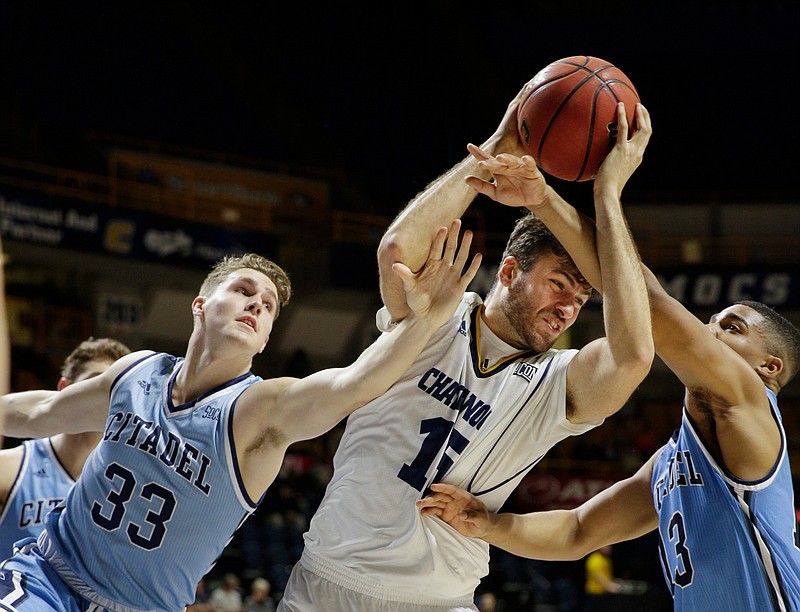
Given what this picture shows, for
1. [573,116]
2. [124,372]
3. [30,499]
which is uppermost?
[573,116]

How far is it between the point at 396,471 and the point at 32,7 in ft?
58.8

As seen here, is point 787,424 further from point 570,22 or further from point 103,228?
point 103,228

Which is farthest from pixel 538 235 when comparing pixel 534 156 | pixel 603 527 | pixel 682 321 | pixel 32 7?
pixel 32 7

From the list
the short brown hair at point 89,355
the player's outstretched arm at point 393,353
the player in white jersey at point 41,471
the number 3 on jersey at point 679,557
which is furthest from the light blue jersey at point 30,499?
the number 3 on jersey at point 679,557

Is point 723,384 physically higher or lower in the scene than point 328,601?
higher

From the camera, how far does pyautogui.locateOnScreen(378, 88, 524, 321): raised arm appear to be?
136 inches

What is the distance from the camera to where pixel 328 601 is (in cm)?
351

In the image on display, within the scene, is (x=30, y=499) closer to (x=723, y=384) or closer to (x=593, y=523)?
(x=593, y=523)

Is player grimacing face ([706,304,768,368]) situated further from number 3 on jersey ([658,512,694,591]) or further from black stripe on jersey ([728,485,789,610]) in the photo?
number 3 on jersey ([658,512,694,591])

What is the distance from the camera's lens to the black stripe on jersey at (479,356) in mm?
3615

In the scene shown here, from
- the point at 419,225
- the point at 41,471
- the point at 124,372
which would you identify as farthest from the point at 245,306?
the point at 41,471

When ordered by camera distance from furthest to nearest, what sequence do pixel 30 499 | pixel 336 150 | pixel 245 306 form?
pixel 336 150 → pixel 30 499 → pixel 245 306

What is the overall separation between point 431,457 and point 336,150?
17395 mm

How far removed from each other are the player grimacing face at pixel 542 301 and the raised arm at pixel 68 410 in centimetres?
153
